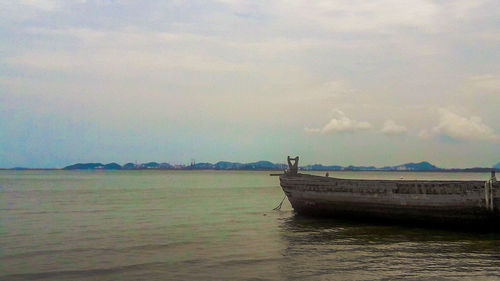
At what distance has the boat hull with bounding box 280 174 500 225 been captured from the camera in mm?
20406

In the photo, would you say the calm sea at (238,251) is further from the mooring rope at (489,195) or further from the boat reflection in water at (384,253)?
the mooring rope at (489,195)

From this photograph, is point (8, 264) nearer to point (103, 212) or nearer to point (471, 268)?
point (471, 268)

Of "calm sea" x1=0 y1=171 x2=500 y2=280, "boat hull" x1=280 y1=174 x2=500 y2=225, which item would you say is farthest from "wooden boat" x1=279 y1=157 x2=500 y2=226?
"calm sea" x1=0 y1=171 x2=500 y2=280

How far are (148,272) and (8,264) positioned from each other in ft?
16.9

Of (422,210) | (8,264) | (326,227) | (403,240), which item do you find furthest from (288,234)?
(8,264)

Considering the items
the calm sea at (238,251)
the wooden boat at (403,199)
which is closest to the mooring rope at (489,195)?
the wooden boat at (403,199)

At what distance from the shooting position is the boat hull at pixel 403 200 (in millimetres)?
20406

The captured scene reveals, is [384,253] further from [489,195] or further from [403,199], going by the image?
[489,195]

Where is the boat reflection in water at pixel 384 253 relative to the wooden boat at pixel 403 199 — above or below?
below

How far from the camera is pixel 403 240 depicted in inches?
771

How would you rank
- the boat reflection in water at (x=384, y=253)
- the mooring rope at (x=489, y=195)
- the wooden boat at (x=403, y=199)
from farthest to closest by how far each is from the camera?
the wooden boat at (x=403, y=199) → the mooring rope at (x=489, y=195) → the boat reflection in water at (x=384, y=253)

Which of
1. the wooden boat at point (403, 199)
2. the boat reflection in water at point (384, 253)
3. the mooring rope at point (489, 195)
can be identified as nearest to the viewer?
the boat reflection in water at point (384, 253)

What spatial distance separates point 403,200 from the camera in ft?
73.6

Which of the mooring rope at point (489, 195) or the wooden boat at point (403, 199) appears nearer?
the mooring rope at point (489, 195)
